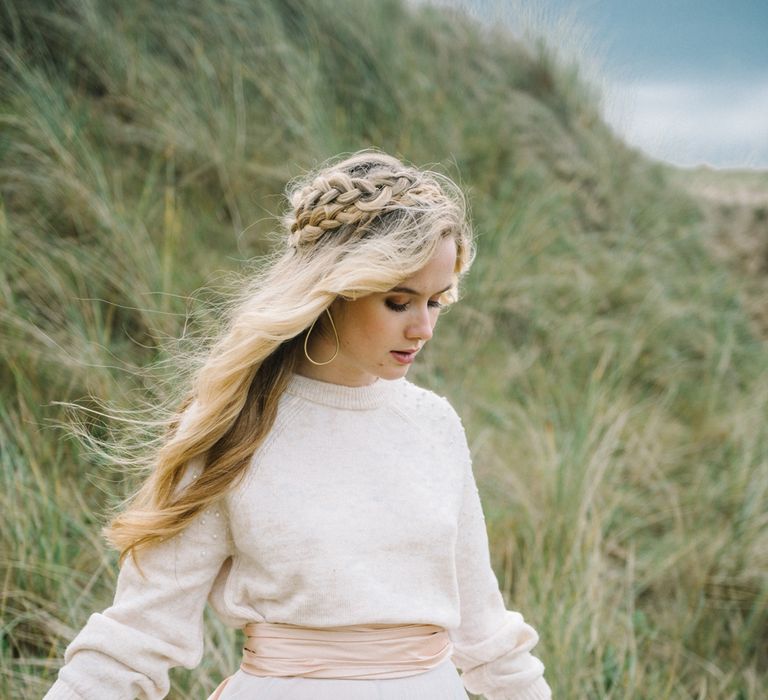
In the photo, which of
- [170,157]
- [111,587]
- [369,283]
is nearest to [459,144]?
[170,157]

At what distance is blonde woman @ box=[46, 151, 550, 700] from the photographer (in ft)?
5.55

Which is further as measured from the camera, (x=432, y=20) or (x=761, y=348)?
(x=432, y=20)

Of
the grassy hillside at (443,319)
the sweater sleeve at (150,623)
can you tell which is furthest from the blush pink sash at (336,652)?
the grassy hillside at (443,319)

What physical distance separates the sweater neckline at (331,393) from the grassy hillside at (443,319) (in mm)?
707

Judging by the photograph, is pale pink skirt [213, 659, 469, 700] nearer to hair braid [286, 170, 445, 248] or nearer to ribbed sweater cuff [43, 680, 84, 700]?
ribbed sweater cuff [43, 680, 84, 700]

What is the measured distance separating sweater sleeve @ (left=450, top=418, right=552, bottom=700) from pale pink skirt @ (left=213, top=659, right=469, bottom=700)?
0.74ft

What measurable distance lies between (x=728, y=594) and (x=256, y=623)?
2721 mm

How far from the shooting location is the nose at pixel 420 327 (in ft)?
5.72

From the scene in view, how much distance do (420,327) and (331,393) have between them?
0.25 metres

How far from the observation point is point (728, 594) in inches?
150

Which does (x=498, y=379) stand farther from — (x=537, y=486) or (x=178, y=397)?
(x=178, y=397)

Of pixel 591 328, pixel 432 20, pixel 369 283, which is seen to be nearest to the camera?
pixel 369 283

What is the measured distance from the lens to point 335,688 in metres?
1.67

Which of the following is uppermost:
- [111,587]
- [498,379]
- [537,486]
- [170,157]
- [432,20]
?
[432,20]
